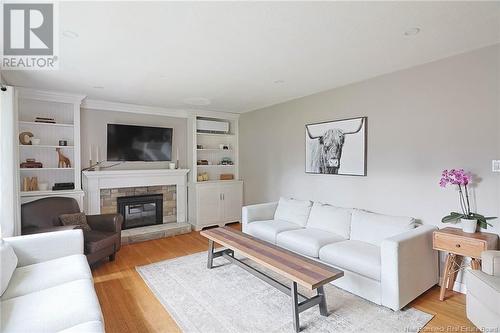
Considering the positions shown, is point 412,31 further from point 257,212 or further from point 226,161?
point 226,161

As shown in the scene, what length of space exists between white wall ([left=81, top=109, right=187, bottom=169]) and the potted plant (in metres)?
4.38

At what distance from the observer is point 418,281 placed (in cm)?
250

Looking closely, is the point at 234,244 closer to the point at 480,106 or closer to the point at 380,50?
the point at 380,50

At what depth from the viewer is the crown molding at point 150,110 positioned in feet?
14.6

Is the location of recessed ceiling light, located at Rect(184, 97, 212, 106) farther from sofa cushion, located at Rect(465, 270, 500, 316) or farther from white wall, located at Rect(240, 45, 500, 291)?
sofa cushion, located at Rect(465, 270, 500, 316)

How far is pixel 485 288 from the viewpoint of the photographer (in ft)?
6.16

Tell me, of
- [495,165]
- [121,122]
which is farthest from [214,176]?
[495,165]

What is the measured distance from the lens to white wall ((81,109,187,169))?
4422mm

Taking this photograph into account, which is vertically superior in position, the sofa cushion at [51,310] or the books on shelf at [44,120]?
the books on shelf at [44,120]

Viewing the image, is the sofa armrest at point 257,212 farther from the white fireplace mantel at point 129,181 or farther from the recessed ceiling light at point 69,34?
the recessed ceiling light at point 69,34

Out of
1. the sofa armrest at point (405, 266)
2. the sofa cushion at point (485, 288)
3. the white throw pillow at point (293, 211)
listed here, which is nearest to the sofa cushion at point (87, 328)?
the sofa armrest at point (405, 266)

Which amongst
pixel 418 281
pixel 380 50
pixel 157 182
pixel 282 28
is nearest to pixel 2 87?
pixel 157 182
